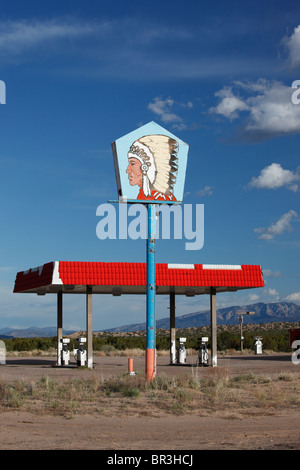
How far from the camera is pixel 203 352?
34844 mm

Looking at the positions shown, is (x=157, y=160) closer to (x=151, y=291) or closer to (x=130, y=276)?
(x=151, y=291)

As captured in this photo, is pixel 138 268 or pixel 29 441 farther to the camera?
pixel 138 268

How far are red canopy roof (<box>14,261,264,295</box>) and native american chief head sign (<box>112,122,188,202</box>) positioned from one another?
737 centimetres

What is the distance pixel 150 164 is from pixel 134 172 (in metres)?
0.74

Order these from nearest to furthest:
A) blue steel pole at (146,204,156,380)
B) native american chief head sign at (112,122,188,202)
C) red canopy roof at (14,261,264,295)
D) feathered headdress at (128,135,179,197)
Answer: blue steel pole at (146,204,156,380), native american chief head sign at (112,122,188,202), feathered headdress at (128,135,179,197), red canopy roof at (14,261,264,295)

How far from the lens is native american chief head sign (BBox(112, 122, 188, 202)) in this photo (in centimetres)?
2558

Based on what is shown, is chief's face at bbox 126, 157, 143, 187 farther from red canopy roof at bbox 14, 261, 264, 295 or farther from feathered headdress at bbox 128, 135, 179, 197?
red canopy roof at bbox 14, 261, 264, 295

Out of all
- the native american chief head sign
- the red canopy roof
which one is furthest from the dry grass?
the red canopy roof

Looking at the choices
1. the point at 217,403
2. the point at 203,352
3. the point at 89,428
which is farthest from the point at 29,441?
the point at 203,352

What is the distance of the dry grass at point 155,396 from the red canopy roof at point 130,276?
831cm

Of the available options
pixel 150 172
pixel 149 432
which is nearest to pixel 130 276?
pixel 150 172
